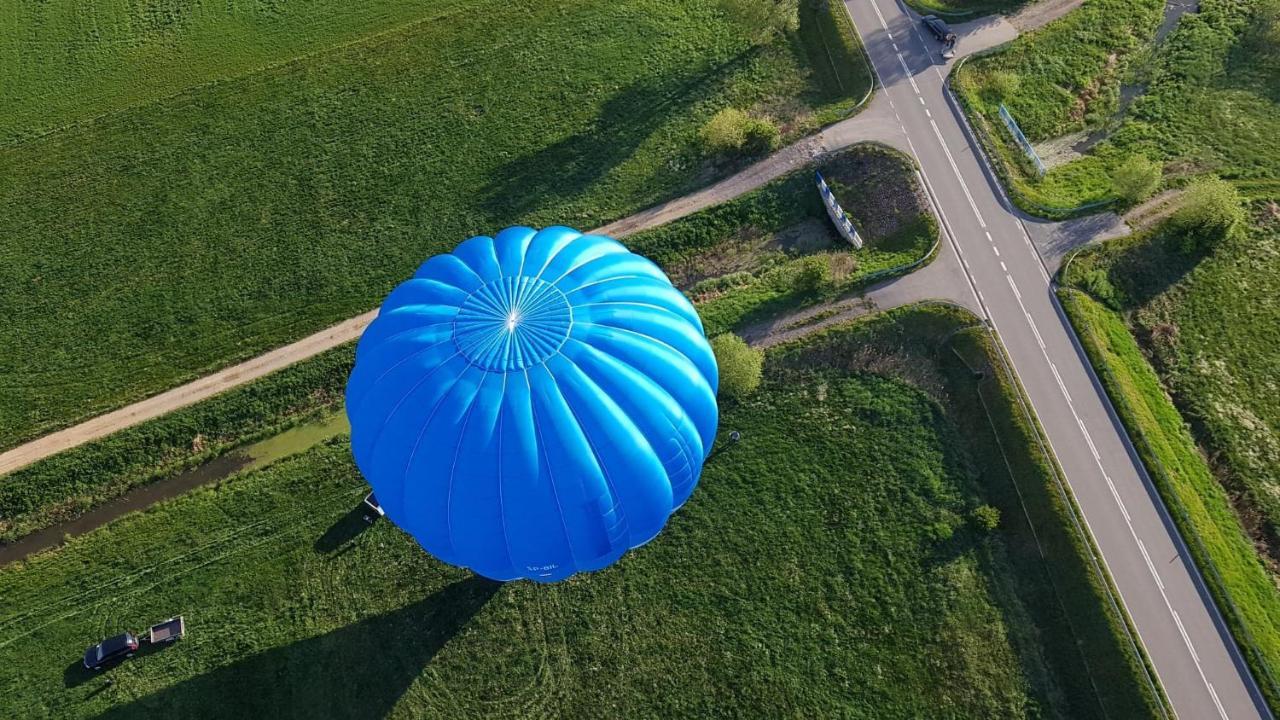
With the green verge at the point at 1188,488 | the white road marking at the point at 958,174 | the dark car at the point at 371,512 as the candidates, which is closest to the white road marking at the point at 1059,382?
the green verge at the point at 1188,488

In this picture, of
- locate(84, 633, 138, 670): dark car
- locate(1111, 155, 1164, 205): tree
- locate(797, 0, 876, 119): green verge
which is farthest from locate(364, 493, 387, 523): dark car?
locate(1111, 155, 1164, 205): tree

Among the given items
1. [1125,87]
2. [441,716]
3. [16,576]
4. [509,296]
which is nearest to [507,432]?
[509,296]

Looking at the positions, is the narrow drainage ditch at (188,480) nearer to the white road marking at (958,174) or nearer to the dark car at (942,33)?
the white road marking at (958,174)

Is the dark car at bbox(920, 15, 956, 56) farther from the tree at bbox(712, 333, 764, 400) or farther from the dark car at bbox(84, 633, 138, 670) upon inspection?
the dark car at bbox(84, 633, 138, 670)

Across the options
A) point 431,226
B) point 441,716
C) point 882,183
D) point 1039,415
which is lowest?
point 441,716

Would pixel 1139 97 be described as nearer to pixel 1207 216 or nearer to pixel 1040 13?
pixel 1040 13

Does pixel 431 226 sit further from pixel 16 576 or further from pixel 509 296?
pixel 16 576

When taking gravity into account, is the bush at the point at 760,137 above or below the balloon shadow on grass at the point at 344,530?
above
